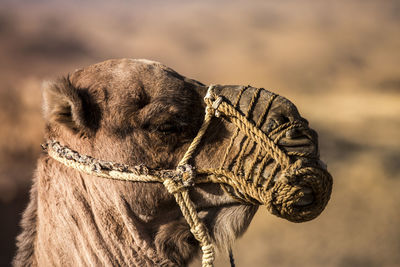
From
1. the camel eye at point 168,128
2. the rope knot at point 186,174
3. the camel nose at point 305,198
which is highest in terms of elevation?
the camel eye at point 168,128

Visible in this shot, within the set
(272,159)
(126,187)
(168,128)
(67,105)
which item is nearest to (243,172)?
(272,159)

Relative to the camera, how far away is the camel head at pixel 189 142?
2.50 m

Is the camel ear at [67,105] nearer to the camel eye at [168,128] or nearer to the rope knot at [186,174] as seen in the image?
the camel eye at [168,128]

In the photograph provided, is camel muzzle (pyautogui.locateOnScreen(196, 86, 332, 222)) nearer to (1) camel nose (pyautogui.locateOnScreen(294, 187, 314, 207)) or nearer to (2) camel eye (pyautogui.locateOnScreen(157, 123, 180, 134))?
→ (1) camel nose (pyautogui.locateOnScreen(294, 187, 314, 207))

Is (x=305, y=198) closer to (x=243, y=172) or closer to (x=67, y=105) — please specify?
(x=243, y=172)

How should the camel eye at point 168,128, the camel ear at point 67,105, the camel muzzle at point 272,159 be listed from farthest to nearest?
1. the camel eye at point 168,128
2. the camel ear at point 67,105
3. the camel muzzle at point 272,159

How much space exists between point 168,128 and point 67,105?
0.64m

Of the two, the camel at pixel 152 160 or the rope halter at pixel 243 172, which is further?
the camel at pixel 152 160

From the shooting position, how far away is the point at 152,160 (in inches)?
104

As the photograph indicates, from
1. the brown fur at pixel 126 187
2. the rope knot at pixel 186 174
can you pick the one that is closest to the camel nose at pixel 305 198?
the brown fur at pixel 126 187

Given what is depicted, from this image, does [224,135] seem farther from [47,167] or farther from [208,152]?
[47,167]

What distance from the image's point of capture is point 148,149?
2.66 meters

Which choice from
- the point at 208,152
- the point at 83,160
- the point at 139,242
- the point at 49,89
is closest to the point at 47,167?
the point at 83,160

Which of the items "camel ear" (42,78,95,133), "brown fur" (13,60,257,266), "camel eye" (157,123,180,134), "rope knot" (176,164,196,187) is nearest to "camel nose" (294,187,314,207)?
"brown fur" (13,60,257,266)
